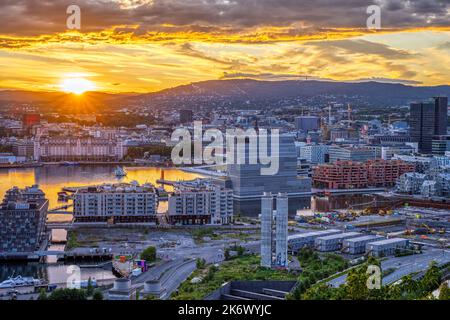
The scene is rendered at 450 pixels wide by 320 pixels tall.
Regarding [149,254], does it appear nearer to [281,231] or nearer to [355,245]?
[281,231]

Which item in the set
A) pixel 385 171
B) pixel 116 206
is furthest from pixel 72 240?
pixel 385 171

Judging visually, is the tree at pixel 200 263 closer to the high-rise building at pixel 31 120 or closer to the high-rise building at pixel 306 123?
the high-rise building at pixel 306 123

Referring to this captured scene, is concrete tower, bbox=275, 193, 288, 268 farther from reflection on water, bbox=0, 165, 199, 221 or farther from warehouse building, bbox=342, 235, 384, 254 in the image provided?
reflection on water, bbox=0, 165, 199, 221

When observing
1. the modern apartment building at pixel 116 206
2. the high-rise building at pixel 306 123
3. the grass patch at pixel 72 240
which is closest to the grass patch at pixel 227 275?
the grass patch at pixel 72 240

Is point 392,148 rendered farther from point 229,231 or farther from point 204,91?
point 229,231

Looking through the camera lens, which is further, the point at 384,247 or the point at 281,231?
the point at 384,247

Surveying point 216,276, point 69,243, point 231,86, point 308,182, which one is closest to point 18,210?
point 69,243

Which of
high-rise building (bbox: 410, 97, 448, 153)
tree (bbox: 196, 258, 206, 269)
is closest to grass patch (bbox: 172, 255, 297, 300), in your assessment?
tree (bbox: 196, 258, 206, 269)
